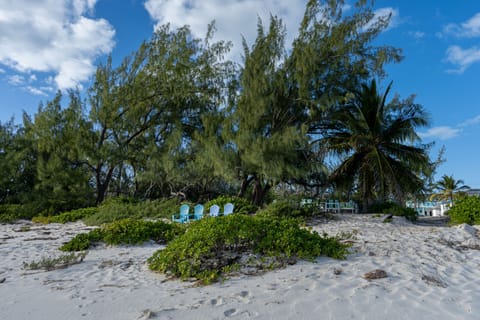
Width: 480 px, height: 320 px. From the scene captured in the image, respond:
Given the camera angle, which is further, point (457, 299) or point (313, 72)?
point (313, 72)

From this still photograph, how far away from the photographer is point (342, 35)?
1185cm

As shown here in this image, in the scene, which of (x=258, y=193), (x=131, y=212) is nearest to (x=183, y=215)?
(x=131, y=212)

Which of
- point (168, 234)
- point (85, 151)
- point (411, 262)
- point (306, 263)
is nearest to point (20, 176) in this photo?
point (85, 151)

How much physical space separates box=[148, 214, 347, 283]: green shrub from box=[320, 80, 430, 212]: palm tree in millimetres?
8296

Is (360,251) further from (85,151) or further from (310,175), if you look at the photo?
(85,151)

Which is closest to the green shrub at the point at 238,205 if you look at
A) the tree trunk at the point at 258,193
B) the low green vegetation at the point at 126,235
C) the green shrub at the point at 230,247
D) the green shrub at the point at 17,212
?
the tree trunk at the point at 258,193

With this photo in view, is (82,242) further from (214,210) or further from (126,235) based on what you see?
(214,210)

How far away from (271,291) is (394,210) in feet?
34.7

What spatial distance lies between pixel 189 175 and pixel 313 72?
6.82m

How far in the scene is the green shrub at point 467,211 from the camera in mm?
9724

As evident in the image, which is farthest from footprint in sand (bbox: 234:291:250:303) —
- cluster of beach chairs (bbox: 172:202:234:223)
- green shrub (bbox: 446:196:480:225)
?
green shrub (bbox: 446:196:480:225)

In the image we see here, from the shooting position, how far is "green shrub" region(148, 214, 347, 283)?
3947 mm

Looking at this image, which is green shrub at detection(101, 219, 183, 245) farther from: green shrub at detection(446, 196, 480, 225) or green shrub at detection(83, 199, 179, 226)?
green shrub at detection(446, 196, 480, 225)

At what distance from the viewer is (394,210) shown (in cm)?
1204
